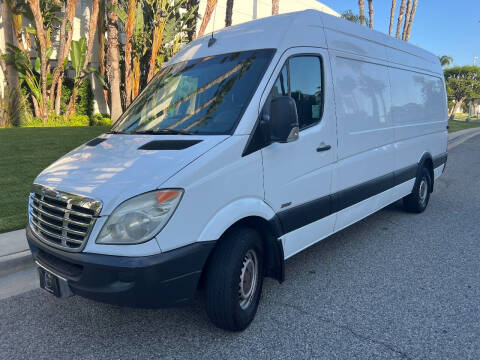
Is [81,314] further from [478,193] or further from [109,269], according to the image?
[478,193]

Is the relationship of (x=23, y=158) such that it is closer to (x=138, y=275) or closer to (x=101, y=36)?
(x=138, y=275)

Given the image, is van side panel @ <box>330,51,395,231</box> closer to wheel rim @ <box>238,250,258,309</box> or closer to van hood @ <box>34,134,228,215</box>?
wheel rim @ <box>238,250,258,309</box>

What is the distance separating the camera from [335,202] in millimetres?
4012

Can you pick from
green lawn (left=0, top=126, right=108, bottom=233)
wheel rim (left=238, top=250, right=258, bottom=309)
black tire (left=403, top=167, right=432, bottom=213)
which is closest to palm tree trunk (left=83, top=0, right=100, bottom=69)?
green lawn (left=0, top=126, right=108, bottom=233)

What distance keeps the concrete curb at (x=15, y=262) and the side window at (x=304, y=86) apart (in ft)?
9.97

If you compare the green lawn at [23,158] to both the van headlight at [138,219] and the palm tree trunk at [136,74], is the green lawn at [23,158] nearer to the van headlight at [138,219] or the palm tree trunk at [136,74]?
the van headlight at [138,219]

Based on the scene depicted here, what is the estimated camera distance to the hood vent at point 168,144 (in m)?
2.88

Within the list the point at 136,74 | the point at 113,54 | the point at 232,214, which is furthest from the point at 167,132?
the point at 136,74

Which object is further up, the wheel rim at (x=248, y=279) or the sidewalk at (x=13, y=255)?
the wheel rim at (x=248, y=279)

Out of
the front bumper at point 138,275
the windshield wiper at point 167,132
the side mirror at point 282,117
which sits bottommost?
the front bumper at point 138,275

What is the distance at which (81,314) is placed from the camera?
331cm

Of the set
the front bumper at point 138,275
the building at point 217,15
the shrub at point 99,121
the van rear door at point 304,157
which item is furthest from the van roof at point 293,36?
the shrub at point 99,121

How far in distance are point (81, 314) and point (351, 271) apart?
2620mm

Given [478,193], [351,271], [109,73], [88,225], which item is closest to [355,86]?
[351,271]
